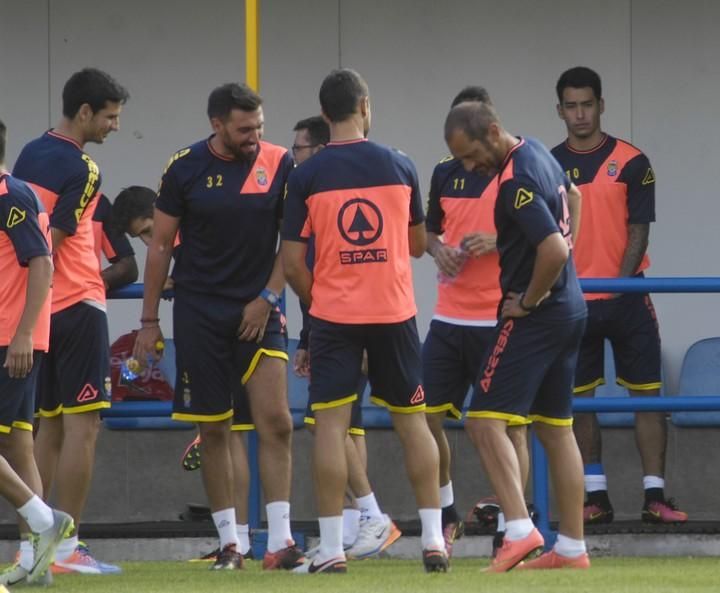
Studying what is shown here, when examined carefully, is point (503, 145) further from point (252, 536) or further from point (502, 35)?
point (502, 35)

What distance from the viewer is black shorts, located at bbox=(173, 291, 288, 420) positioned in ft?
24.9

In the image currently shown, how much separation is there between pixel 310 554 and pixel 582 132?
2.40 meters

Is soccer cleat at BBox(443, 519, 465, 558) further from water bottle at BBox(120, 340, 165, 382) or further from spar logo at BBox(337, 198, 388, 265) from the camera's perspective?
spar logo at BBox(337, 198, 388, 265)

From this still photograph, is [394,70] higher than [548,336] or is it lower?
higher

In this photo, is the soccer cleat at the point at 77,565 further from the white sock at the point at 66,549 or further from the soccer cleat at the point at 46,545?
the soccer cleat at the point at 46,545

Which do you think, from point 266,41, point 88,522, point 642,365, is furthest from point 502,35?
point 88,522

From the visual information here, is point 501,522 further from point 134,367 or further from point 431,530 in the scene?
point 134,367

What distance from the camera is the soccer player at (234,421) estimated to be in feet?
26.3

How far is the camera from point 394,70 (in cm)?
1074

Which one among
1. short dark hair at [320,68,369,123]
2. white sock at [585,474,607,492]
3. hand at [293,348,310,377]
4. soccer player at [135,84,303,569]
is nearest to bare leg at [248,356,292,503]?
soccer player at [135,84,303,569]

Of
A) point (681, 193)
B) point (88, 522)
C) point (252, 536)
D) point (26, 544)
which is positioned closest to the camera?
point (26, 544)

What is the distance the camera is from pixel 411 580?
22.8ft

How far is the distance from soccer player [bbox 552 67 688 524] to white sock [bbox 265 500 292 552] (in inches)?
74.0

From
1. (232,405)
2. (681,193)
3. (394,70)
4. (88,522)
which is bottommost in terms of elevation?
(88,522)
